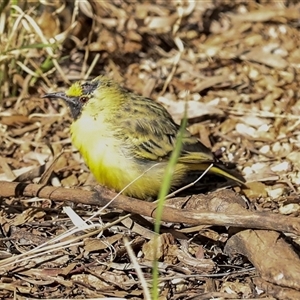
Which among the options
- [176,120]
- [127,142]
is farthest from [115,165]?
[176,120]

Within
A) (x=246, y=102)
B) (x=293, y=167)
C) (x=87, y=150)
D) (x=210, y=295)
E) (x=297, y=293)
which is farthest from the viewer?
(x=246, y=102)

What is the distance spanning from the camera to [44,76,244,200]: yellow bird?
217 inches

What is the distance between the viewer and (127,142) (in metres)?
5.61

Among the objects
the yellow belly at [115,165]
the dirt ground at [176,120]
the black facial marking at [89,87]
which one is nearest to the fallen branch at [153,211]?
the dirt ground at [176,120]

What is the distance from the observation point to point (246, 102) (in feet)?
23.1

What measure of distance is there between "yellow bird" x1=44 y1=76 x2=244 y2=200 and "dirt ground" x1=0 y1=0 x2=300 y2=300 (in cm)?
31

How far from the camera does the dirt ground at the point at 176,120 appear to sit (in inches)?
178

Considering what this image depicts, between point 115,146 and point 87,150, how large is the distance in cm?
21

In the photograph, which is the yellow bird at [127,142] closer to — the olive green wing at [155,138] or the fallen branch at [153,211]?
the olive green wing at [155,138]

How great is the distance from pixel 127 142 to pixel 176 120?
1.27 meters

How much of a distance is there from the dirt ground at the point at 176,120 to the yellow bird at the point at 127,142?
31 cm

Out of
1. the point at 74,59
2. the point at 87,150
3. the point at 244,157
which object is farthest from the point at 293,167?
the point at 74,59

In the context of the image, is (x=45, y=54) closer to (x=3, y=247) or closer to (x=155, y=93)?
(x=155, y=93)

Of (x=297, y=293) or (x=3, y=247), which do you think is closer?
(x=297, y=293)
